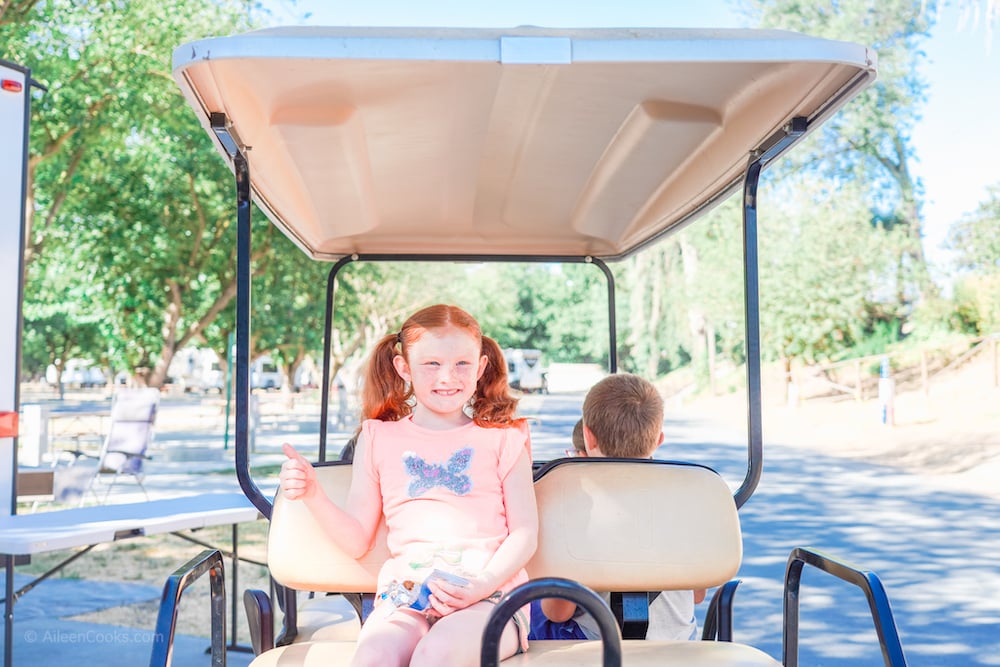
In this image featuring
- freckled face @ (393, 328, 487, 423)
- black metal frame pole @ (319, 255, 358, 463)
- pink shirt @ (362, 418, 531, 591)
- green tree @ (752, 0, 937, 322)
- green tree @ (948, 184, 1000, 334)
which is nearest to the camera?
pink shirt @ (362, 418, 531, 591)

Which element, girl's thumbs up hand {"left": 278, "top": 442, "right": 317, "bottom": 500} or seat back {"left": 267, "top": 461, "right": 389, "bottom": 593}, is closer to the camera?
girl's thumbs up hand {"left": 278, "top": 442, "right": 317, "bottom": 500}

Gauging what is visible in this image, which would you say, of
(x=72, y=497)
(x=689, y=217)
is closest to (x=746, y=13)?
(x=72, y=497)

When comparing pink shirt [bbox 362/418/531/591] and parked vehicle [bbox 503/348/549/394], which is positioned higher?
parked vehicle [bbox 503/348/549/394]

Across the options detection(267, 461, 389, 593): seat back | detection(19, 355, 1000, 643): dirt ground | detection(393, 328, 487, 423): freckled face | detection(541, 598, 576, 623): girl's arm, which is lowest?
detection(19, 355, 1000, 643): dirt ground

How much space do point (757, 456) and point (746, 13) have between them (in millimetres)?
31769

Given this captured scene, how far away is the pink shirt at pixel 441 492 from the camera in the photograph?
7.59 feet

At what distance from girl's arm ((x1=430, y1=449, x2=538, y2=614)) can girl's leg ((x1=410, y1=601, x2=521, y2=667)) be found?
0.03 meters

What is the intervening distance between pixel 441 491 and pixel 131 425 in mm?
8206

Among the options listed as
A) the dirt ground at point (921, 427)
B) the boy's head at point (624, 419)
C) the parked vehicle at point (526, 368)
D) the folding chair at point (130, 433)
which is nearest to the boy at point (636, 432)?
the boy's head at point (624, 419)

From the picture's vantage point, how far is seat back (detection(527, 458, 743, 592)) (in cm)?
248

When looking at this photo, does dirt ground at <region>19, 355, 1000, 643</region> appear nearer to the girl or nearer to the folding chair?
the folding chair

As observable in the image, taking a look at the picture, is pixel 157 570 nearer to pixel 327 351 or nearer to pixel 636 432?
pixel 327 351

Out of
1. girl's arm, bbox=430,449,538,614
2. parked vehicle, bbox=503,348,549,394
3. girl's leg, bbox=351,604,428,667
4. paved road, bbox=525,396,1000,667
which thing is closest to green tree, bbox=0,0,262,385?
paved road, bbox=525,396,1000,667

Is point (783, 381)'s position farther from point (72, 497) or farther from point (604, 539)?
point (604, 539)
